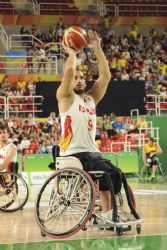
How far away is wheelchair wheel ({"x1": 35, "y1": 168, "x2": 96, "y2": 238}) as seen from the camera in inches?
298

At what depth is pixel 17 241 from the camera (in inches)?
312

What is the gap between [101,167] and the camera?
7.99 meters

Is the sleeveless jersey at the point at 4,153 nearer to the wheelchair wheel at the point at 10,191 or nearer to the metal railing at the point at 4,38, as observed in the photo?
the wheelchair wheel at the point at 10,191

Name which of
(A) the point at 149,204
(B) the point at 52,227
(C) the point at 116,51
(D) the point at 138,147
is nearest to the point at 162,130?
(D) the point at 138,147

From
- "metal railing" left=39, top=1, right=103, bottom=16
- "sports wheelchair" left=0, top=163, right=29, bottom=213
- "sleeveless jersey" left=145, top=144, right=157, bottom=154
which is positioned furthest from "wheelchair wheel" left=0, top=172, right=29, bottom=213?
"metal railing" left=39, top=1, right=103, bottom=16

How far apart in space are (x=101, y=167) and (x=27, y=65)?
23780 mm

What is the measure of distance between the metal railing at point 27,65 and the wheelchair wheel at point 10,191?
1874 centimetres

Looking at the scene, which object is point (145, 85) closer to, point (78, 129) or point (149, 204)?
point (149, 204)

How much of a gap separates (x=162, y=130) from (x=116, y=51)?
8.79 meters

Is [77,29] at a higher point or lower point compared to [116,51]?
lower

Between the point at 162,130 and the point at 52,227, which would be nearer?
the point at 52,227

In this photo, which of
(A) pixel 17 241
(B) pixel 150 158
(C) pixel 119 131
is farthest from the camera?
(C) pixel 119 131

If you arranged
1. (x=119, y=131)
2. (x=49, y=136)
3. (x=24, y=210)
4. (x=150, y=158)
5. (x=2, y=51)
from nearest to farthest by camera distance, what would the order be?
(x=24, y=210) → (x=150, y=158) → (x=49, y=136) → (x=119, y=131) → (x=2, y=51)

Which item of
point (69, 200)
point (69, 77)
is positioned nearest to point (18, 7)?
point (69, 77)
